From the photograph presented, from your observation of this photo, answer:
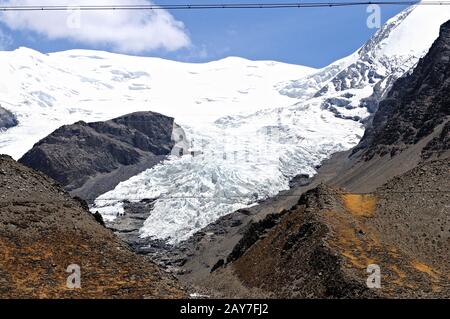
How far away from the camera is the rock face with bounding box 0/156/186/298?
1168 inches

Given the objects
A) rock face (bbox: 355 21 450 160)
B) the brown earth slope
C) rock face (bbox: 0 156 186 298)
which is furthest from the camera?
rock face (bbox: 355 21 450 160)

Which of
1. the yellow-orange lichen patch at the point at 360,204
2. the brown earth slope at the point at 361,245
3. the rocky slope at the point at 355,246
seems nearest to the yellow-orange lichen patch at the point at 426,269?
the rocky slope at the point at 355,246

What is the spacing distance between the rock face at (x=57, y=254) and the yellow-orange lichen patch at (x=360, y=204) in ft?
59.9

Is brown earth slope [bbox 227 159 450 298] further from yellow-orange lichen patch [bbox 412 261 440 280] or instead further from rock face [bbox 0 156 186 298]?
rock face [bbox 0 156 186 298]

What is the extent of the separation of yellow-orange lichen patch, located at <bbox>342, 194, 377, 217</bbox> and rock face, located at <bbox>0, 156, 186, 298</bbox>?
18272mm

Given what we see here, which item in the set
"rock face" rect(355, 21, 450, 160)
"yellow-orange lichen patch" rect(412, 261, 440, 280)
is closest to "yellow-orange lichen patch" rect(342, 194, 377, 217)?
"yellow-orange lichen patch" rect(412, 261, 440, 280)

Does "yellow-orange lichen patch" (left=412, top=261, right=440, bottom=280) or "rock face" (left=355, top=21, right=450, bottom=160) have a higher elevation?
"rock face" (left=355, top=21, right=450, bottom=160)

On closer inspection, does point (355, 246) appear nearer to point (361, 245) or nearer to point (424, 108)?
point (361, 245)

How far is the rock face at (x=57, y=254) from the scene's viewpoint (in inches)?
1168

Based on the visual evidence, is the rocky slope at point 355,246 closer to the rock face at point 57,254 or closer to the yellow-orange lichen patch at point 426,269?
the yellow-orange lichen patch at point 426,269

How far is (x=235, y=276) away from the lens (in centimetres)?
5075

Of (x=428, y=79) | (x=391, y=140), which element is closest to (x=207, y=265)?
(x=391, y=140)

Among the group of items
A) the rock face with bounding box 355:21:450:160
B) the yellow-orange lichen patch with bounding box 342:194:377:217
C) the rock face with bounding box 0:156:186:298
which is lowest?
the rock face with bounding box 0:156:186:298
